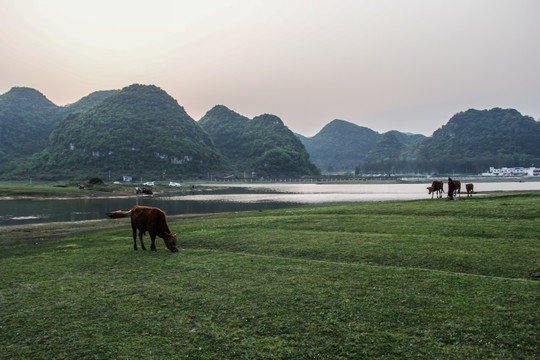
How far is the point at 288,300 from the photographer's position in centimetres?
891

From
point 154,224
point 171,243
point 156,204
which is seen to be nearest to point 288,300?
point 171,243

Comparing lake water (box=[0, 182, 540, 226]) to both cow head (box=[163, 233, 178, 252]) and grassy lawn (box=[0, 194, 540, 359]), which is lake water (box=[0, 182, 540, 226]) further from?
grassy lawn (box=[0, 194, 540, 359])

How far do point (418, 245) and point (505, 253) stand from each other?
126 inches

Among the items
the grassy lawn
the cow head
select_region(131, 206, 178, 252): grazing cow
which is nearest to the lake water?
select_region(131, 206, 178, 252): grazing cow

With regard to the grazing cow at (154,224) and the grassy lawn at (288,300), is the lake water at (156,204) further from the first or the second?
the grassy lawn at (288,300)

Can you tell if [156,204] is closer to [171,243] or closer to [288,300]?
[171,243]

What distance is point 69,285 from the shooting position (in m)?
10.8

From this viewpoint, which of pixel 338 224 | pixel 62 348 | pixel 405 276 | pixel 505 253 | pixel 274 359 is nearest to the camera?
pixel 274 359

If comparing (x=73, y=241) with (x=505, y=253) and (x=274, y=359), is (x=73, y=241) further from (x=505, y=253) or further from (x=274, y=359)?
(x=505, y=253)

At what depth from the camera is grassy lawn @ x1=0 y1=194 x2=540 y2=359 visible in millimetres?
6621

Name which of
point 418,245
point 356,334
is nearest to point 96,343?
point 356,334

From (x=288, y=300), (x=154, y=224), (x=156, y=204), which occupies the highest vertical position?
(x=154, y=224)

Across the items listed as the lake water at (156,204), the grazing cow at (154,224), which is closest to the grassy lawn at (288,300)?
the grazing cow at (154,224)

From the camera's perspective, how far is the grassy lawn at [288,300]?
6621 millimetres
